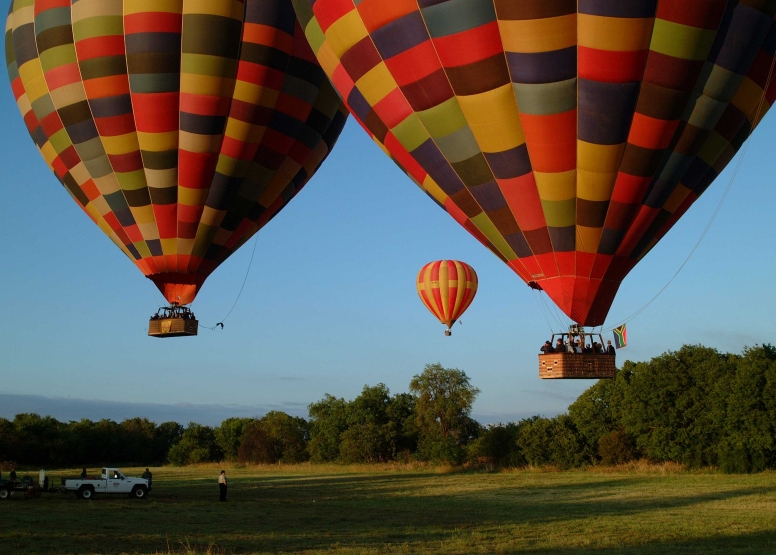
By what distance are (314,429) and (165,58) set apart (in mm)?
41620

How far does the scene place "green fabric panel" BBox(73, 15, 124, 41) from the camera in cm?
1634

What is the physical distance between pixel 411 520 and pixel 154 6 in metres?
11.2

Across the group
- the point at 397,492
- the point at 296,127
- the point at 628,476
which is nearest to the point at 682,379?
the point at 628,476

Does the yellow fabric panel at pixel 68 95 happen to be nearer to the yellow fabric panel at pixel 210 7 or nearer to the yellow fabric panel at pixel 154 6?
the yellow fabric panel at pixel 154 6

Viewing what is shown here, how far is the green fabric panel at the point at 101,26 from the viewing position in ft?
53.6

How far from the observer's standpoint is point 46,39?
1712cm

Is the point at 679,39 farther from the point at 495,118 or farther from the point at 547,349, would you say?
the point at 547,349

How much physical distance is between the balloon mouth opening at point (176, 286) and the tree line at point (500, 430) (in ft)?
76.4

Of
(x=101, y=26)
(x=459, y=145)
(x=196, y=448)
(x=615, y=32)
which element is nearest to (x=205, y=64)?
(x=101, y=26)

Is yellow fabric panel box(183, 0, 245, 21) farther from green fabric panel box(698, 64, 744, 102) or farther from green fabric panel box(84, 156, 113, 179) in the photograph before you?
green fabric panel box(698, 64, 744, 102)

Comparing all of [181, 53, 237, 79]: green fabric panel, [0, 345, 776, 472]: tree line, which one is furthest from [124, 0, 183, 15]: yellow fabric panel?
[0, 345, 776, 472]: tree line

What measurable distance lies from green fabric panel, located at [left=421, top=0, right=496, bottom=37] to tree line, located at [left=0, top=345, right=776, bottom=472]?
86.6ft

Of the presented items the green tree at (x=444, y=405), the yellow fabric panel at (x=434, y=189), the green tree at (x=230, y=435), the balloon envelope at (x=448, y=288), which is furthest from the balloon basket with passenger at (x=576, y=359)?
the green tree at (x=230, y=435)

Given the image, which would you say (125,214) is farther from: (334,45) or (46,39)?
(334,45)
